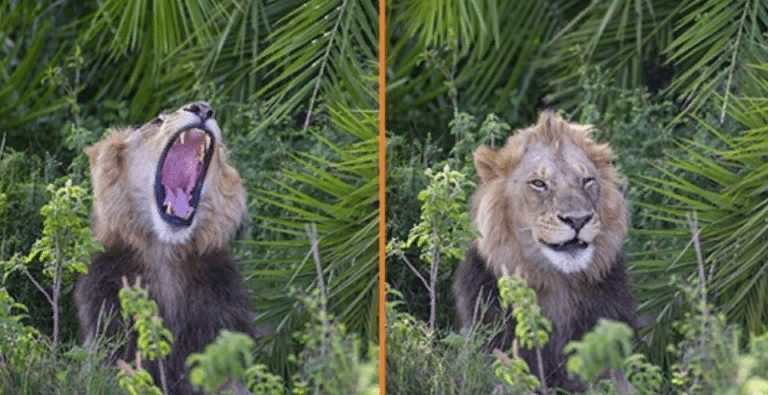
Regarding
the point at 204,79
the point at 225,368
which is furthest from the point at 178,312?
the point at 204,79

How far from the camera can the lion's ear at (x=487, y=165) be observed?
3.88m

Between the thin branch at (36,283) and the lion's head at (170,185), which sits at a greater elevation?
the lion's head at (170,185)

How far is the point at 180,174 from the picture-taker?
12.5 ft

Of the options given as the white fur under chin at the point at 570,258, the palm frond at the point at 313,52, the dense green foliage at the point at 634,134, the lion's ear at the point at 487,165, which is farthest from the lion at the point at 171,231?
the white fur under chin at the point at 570,258

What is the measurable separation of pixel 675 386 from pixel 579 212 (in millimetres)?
371

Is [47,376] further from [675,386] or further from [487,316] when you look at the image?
[675,386]

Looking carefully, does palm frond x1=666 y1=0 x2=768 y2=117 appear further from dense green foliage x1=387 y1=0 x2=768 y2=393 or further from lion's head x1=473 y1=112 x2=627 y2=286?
lion's head x1=473 y1=112 x2=627 y2=286

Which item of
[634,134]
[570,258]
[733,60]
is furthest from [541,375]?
[733,60]

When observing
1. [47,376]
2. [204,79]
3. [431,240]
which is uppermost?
[204,79]

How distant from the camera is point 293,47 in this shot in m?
4.09

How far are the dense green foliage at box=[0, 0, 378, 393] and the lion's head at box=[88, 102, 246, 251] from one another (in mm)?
47

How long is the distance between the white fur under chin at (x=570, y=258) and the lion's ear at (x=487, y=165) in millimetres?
189

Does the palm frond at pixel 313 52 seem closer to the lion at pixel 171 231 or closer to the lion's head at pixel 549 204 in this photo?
the lion at pixel 171 231

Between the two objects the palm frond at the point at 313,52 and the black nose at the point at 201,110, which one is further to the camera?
the palm frond at the point at 313,52
